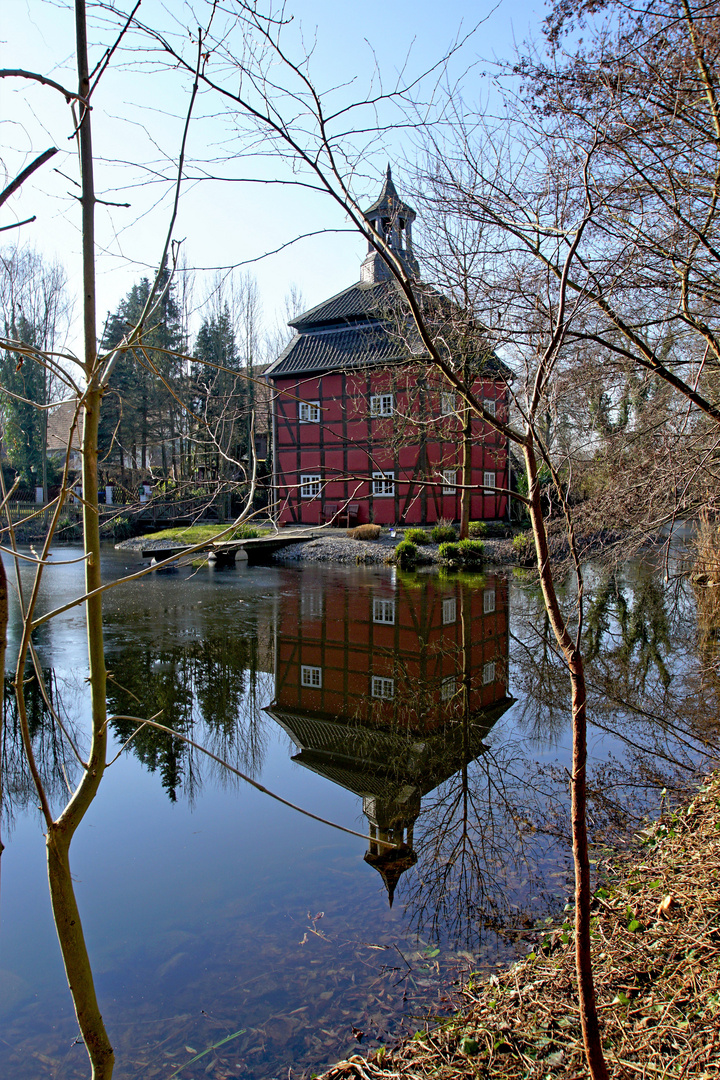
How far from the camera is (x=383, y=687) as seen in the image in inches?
272

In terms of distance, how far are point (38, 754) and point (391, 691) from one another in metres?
3.09

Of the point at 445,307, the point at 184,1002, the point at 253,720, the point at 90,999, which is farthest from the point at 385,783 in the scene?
the point at 90,999

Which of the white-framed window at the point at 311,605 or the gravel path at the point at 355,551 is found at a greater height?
the gravel path at the point at 355,551

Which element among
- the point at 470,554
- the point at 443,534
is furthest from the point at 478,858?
the point at 443,534

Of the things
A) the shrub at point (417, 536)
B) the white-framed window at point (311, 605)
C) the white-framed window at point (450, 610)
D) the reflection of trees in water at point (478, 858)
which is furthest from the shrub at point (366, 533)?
the reflection of trees in water at point (478, 858)

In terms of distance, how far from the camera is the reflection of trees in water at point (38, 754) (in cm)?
447

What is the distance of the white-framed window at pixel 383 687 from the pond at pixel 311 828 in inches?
1.2

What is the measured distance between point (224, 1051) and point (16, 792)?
2661 millimetres

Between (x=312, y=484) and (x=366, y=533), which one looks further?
(x=366, y=533)

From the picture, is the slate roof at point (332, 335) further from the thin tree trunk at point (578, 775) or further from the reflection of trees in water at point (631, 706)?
the thin tree trunk at point (578, 775)

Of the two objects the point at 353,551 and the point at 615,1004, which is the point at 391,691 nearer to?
the point at 615,1004

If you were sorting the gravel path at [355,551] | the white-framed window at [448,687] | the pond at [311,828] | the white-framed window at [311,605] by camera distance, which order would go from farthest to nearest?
the gravel path at [355,551]
the white-framed window at [311,605]
the white-framed window at [448,687]
the pond at [311,828]

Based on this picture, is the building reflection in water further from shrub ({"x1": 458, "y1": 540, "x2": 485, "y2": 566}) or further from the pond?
shrub ({"x1": 458, "y1": 540, "x2": 485, "y2": 566})

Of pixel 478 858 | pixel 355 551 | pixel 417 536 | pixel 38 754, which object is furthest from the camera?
pixel 355 551
